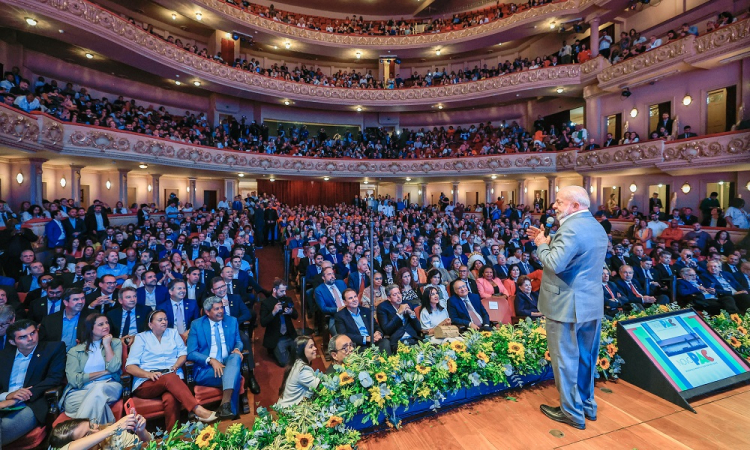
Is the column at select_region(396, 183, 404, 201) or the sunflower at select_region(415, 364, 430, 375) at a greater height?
the column at select_region(396, 183, 404, 201)

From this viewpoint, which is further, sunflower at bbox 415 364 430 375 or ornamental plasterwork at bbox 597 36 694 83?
ornamental plasterwork at bbox 597 36 694 83

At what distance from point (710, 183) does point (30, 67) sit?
22389mm

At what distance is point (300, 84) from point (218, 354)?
16.3 meters

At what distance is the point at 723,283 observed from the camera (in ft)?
16.4

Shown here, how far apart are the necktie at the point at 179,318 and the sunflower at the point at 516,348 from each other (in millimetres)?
3319

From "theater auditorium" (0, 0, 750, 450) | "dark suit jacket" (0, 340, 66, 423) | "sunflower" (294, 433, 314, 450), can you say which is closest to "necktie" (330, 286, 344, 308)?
"theater auditorium" (0, 0, 750, 450)

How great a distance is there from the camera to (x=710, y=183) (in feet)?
36.3

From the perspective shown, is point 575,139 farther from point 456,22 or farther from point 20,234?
point 20,234

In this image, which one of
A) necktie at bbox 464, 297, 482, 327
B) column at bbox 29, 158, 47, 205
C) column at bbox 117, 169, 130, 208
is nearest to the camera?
necktie at bbox 464, 297, 482, 327

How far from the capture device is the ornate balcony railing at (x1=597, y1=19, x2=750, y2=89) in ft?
30.1

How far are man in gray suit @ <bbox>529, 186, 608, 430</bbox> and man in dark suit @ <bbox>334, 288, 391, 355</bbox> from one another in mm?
1627

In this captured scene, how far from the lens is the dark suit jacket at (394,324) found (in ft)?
12.1

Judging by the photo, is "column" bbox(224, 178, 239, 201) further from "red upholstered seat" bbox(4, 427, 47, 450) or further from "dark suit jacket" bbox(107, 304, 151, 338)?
"red upholstered seat" bbox(4, 427, 47, 450)

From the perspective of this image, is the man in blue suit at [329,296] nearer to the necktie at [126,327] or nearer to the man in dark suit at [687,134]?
the necktie at [126,327]
